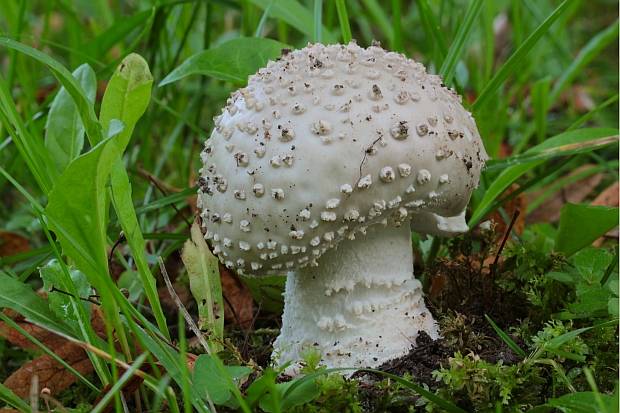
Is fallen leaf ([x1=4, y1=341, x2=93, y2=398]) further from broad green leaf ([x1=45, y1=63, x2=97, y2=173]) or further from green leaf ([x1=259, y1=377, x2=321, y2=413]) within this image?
green leaf ([x1=259, y1=377, x2=321, y2=413])

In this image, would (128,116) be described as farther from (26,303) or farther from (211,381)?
(211,381)

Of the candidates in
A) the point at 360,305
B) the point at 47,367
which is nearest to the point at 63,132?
the point at 47,367

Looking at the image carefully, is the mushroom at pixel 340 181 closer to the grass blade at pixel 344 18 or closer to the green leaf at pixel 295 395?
the green leaf at pixel 295 395

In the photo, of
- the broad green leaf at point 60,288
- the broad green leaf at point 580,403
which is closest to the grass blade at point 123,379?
the broad green leaf at point 60,288

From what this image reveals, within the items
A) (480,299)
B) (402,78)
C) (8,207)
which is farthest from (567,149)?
(8,207)

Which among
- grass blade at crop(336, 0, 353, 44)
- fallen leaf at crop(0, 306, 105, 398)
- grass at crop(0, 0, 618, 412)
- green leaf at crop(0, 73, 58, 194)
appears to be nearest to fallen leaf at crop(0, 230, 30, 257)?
grass at crop(0, 0, 618, 412)
